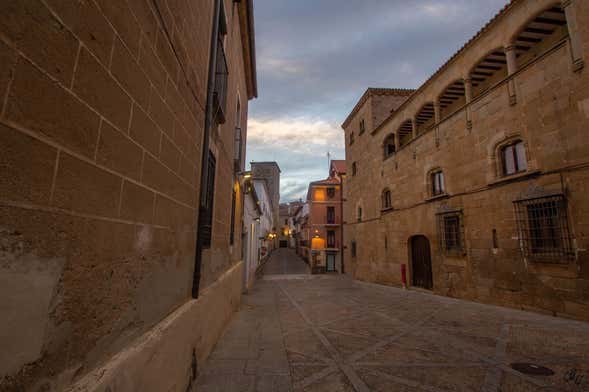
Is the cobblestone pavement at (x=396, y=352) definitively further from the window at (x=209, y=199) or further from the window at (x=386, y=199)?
the window at (x=386, y=199)

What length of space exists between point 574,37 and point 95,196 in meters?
9.96

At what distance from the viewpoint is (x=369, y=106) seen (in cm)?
1708

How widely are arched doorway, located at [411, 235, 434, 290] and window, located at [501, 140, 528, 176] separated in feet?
14.8

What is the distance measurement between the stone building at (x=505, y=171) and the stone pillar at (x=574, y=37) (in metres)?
0.02

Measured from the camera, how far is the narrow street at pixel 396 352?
339cm

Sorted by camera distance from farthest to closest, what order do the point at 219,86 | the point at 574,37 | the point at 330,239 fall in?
the point at 330,239 < the point at 574,37 < the point at 219,86

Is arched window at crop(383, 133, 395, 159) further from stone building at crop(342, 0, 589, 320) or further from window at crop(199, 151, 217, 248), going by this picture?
window at crop(199, 151, 217, 248)

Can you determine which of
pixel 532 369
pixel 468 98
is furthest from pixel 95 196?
pixel 468 98

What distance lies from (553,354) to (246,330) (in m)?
5.31

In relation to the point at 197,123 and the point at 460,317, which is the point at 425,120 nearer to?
the point at 460,317

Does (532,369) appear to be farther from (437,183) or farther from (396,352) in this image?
(437,183)

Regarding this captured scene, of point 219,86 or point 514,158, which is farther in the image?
point 514,158

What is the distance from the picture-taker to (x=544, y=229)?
7.04m

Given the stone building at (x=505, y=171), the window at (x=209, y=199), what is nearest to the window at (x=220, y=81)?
the window at (x=209, y=199)
